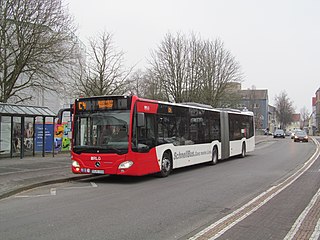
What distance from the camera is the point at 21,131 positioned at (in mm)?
20000

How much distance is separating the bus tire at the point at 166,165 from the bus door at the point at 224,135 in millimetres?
6355

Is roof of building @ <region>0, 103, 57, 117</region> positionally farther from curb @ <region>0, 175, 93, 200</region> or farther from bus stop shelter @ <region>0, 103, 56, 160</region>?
curb @ <region>0, 175, 93, 200</region>

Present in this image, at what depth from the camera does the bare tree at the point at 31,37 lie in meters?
19.1

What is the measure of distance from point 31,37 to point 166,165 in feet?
35.2

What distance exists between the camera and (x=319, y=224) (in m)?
6.79

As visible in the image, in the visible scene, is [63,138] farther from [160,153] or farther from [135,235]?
[135,235]

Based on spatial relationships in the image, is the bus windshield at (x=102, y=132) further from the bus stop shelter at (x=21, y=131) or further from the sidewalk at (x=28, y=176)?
the bus stop shelter at (x=21, y=131)

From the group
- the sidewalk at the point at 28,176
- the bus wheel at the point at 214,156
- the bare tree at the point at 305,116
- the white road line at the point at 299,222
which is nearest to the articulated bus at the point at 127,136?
the sidewalk at the point at 28,176

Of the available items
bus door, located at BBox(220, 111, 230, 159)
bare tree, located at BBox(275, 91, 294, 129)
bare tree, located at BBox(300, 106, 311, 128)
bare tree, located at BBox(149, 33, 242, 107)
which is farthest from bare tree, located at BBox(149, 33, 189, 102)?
bare tree, located at BBox(300, 106, 311, 128)

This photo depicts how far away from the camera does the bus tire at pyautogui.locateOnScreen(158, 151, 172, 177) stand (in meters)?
13.8

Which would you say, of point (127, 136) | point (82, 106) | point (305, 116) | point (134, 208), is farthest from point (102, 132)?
point (305, 116)

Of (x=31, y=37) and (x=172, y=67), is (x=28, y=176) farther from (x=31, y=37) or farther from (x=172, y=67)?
(x=172, y=67)

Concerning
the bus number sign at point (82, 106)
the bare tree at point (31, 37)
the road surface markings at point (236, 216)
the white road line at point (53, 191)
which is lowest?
the road surface markings at point (236, 216)

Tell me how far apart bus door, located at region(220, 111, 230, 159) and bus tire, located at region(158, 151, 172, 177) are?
250 inches
